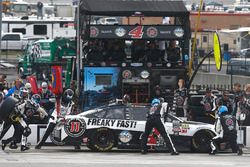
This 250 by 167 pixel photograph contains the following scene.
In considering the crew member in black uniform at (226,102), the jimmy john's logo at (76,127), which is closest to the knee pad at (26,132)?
the jimmy john's logo at (76,127)

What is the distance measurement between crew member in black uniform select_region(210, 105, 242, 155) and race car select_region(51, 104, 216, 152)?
239 millimetres

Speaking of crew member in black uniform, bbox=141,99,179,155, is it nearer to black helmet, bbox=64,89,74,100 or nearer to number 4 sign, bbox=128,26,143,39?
black helmet, bbox=64,89,74,100

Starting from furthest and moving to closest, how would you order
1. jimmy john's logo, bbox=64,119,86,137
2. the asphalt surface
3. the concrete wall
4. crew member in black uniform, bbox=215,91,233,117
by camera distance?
1. crew member in black uniform, bbox=215,91,233,117
2. the concrete wall
3. jimmy john's logo, bbox=64,119,86,137
4. the asphalt surface

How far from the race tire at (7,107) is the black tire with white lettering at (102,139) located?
202 cm

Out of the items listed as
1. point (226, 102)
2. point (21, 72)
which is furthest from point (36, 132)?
point (21, 72)

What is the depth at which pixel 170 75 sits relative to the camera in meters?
26.3

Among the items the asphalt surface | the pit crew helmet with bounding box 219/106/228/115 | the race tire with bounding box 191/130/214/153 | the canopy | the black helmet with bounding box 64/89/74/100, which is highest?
the canopy

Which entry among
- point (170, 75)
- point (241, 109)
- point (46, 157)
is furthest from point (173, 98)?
point (46, 157)

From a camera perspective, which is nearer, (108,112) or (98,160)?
Result: (98,160)

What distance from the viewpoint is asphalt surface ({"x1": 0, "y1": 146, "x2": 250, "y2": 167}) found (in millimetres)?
17516

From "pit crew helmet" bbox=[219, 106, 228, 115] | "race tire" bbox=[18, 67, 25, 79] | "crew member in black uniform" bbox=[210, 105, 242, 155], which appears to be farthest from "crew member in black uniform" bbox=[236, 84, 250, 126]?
"race tire" bbox=[18, 67, 25, 79]

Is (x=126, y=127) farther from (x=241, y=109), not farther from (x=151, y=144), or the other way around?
(x=241, y=109)

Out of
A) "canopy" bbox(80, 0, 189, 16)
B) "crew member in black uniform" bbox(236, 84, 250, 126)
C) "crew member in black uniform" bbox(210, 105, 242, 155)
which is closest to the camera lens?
"crew member in black uniform" bbox(210, 105, 242, 155)

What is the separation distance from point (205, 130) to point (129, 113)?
1898 mm
